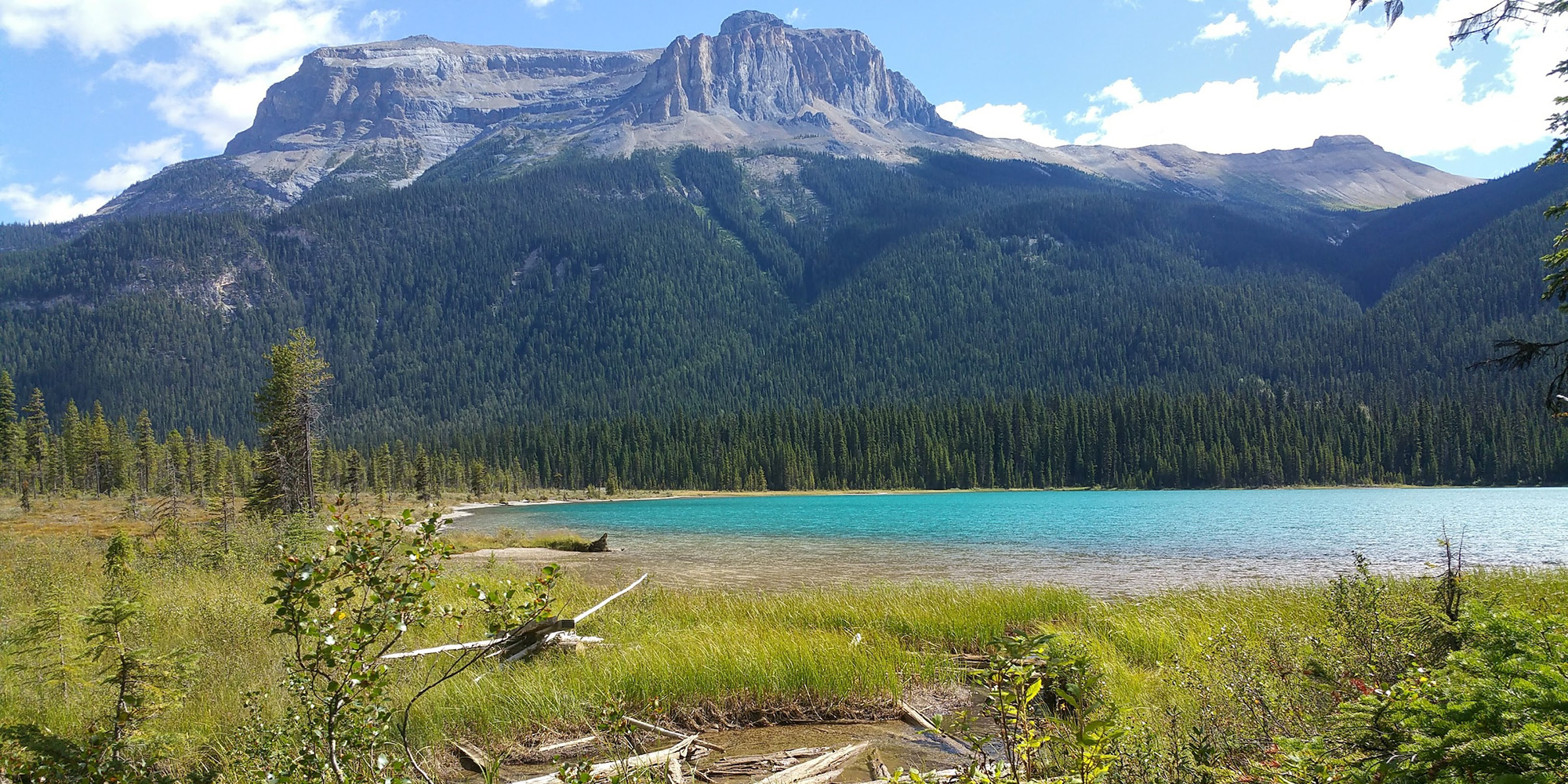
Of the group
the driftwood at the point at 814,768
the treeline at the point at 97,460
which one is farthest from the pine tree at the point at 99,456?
the driftwood at the point at 814,768

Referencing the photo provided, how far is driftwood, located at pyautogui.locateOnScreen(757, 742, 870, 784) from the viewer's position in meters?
6.73

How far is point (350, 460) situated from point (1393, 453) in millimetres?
149212

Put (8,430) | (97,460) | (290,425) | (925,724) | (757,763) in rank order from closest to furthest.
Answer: (757,763) < (925,724) < (290,425) < (8,430) < (97,460)

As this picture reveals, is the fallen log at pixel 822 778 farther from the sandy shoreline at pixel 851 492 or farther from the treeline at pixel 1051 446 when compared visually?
the treeline at pixel 1051 446

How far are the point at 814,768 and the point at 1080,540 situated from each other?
107ft

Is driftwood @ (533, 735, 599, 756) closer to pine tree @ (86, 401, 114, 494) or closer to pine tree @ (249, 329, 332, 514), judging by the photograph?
pine tree @ (249, 329, 332, 514)

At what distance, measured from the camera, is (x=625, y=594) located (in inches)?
647

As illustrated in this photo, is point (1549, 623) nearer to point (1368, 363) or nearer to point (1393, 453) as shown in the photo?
point (1393, 453)

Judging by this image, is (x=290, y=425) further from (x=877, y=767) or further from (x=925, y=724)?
(x=877, y=767)

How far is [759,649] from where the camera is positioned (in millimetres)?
10492

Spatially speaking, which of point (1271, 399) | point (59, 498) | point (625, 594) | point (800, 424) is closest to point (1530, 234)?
point (1271, 399)

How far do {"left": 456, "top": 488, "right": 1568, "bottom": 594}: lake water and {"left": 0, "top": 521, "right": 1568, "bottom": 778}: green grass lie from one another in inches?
116

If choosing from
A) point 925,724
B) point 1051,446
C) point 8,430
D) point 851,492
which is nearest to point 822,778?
point 925,724

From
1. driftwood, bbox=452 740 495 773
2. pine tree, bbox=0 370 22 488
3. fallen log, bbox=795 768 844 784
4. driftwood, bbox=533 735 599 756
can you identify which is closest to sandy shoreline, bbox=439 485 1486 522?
pine tree, bbox=0 370 22 488
